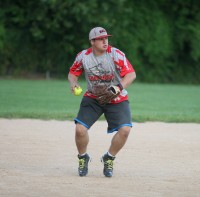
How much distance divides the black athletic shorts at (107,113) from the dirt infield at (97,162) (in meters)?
0.64

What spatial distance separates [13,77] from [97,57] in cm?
2163

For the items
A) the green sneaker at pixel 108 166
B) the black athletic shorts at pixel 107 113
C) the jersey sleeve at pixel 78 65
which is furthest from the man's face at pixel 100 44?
the green sneaker at pixel 108 166

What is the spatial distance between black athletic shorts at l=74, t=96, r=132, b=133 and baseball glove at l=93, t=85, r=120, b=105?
13 centimetres

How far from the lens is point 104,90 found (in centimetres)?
745

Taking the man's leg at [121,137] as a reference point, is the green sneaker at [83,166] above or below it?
below

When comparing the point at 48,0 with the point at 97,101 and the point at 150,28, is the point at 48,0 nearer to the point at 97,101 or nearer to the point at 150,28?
the point at 150,28

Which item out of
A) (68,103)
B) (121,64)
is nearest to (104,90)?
(121,64)

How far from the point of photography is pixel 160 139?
1102cm

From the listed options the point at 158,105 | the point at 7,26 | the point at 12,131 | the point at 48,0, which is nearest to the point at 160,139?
the point at 12,131

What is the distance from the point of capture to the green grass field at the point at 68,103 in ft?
46.3

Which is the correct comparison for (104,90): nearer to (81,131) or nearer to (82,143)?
(81,131)

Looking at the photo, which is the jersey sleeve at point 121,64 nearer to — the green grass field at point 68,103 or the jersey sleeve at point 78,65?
the jersey sleeve at point 78,65

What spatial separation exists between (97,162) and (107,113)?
1222 millimetres

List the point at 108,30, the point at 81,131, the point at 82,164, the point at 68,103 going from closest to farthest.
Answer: the point at 81,131, the point at 82,164, the point at 68,103, the point at 108,30
